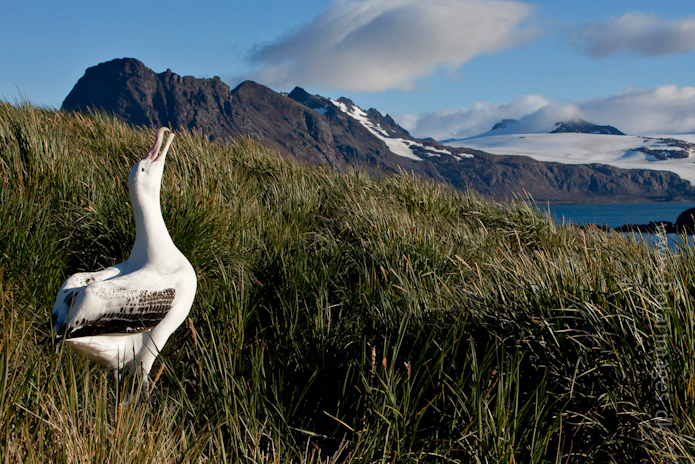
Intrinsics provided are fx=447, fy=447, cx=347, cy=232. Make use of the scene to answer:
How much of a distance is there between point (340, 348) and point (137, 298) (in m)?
1.20

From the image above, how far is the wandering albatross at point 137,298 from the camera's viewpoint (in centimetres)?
217

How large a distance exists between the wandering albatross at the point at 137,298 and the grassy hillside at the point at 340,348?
0.46 feet

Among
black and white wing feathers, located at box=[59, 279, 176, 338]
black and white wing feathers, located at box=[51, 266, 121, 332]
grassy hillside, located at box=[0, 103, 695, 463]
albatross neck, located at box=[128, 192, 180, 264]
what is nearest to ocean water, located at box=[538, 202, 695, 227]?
grassy hillside, located at box=[0, 103, 695, 463]

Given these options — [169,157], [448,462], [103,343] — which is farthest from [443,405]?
[169,157]

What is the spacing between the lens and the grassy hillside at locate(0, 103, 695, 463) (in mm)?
1852

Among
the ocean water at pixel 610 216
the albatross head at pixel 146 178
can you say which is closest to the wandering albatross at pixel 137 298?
the albatross head at pixel 146 178

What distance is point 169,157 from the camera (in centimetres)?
623

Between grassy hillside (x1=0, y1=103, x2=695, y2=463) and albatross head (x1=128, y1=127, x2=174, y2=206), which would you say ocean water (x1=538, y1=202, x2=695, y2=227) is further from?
albatross head (x1=128, y1=127, x2=174, y2=206)

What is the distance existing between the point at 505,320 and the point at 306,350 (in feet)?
4.01

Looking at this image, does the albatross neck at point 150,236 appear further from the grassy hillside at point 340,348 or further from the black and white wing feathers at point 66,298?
the grassy hillside at point 340,348

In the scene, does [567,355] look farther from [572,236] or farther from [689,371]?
[572,236]

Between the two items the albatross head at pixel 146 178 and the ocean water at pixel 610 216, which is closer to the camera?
the albatross head at pixel 146 178

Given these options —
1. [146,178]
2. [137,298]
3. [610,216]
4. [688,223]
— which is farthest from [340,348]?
[610,216]

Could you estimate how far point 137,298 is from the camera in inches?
89.0
